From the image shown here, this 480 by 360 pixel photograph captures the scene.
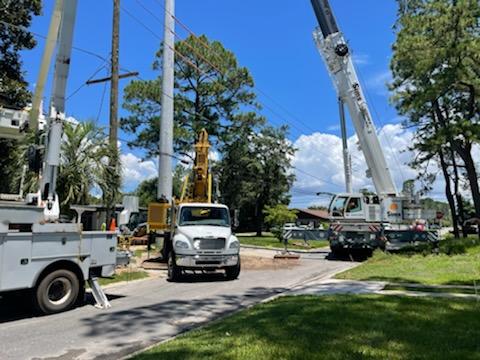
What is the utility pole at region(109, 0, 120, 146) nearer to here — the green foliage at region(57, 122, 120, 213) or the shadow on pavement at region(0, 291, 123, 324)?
→ the green foliage at region(57, 122, 120, 213)

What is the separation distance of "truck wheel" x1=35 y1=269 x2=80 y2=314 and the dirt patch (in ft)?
28.8

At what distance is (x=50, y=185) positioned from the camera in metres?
9.91

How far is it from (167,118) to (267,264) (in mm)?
8749

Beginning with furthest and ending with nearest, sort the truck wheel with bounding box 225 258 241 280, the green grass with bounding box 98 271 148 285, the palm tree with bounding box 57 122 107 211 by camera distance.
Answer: the palm tree with bounding box 57 122 107 211
the truck wheel with bounding box 225 258 241 280
the green grass with bounding box 98 271 148 285

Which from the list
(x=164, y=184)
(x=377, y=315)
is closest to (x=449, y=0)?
(x=164, y=184)

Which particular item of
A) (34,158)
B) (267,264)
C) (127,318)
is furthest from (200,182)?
(127,318)

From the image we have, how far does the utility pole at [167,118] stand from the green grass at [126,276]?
7225 millimetres

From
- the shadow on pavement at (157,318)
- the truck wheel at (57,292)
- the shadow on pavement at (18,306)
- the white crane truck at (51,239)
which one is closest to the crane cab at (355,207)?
the shadow on pavement at (157,318)

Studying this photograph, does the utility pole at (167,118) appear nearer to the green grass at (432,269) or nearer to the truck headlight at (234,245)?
the truck headlight at (234,245)

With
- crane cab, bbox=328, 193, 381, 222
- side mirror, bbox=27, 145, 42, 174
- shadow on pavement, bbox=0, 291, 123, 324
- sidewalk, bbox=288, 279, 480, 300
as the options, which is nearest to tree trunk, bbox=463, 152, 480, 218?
crane cab, bbox=328, 193, 381, 222

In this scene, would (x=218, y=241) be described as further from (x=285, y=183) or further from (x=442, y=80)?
(x=285, y=183)

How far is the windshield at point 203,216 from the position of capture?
1469 centimetres

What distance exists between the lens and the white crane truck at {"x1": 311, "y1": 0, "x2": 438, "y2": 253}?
67.3 feet

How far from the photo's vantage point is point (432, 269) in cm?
1366
